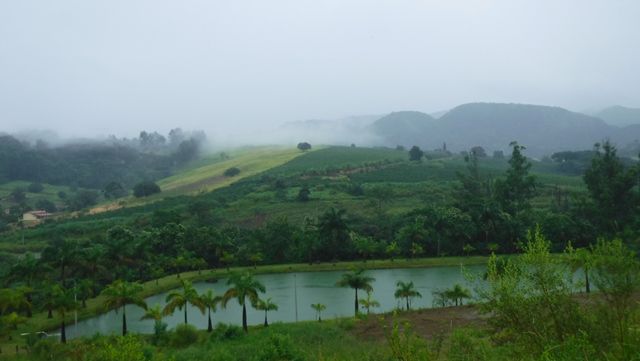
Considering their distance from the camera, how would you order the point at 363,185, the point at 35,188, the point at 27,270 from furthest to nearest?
1. the point at 35,188
2. the point at 363,185
3. the point at 27,270

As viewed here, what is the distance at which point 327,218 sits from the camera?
70.4 metres

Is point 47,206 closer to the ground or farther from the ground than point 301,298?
farther from the ground

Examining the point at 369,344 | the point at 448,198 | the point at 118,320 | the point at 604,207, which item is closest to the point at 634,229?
the point at 604,207

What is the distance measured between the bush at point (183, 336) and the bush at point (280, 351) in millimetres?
11788

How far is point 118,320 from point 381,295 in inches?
969

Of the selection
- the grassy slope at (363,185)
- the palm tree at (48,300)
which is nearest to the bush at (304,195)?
the grassy slope at (363,185)

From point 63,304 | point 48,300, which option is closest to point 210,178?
point 48,300

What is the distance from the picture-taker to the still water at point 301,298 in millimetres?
45594

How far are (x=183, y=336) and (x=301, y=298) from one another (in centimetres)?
1635

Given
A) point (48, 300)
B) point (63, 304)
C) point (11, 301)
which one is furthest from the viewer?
point (48, 300)

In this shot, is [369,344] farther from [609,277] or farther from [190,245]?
[190,245]

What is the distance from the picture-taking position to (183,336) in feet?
121

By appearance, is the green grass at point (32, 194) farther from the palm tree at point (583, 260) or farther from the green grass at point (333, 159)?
the palm tree at point (583, 260)

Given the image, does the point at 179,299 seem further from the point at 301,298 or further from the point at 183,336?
the point at 301,298
